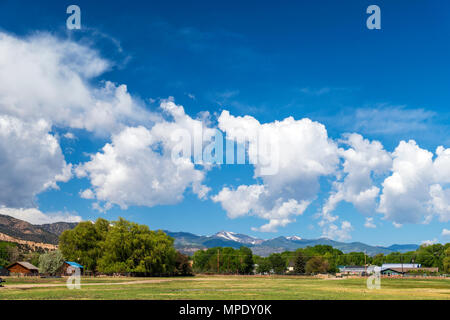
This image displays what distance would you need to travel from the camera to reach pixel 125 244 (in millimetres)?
91688

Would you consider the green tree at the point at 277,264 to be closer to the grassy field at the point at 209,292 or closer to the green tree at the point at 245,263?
the green tree at the point at 245,263

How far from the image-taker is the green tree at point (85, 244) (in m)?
97.9

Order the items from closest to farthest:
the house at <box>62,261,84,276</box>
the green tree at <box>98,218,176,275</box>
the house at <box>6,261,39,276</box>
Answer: the house at <box>62,261,84,276</box>, the green tree at <box>98,218,176,275</box>, the house at <box>6,261,39,276</box>

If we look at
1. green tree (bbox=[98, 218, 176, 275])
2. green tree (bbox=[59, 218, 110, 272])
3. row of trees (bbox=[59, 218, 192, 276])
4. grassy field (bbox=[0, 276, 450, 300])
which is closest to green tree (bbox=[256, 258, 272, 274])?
row of trees (bbox=[59, 218, 192, 276])

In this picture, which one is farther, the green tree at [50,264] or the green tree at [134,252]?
the green tree at [134,252]

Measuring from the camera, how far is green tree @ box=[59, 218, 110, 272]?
321 feet

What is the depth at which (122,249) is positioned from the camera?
91812mm

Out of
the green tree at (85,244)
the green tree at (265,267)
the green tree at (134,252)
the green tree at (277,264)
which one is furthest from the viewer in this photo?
the green tree at (265,267)

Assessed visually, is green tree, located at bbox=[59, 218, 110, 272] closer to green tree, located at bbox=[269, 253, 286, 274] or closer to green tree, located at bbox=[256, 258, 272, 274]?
green tree, located at bbox=[256, 258, 272, 274]

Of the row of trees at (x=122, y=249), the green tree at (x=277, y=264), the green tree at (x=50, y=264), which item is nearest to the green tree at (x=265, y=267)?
the green tree at (x=277, y=264)
